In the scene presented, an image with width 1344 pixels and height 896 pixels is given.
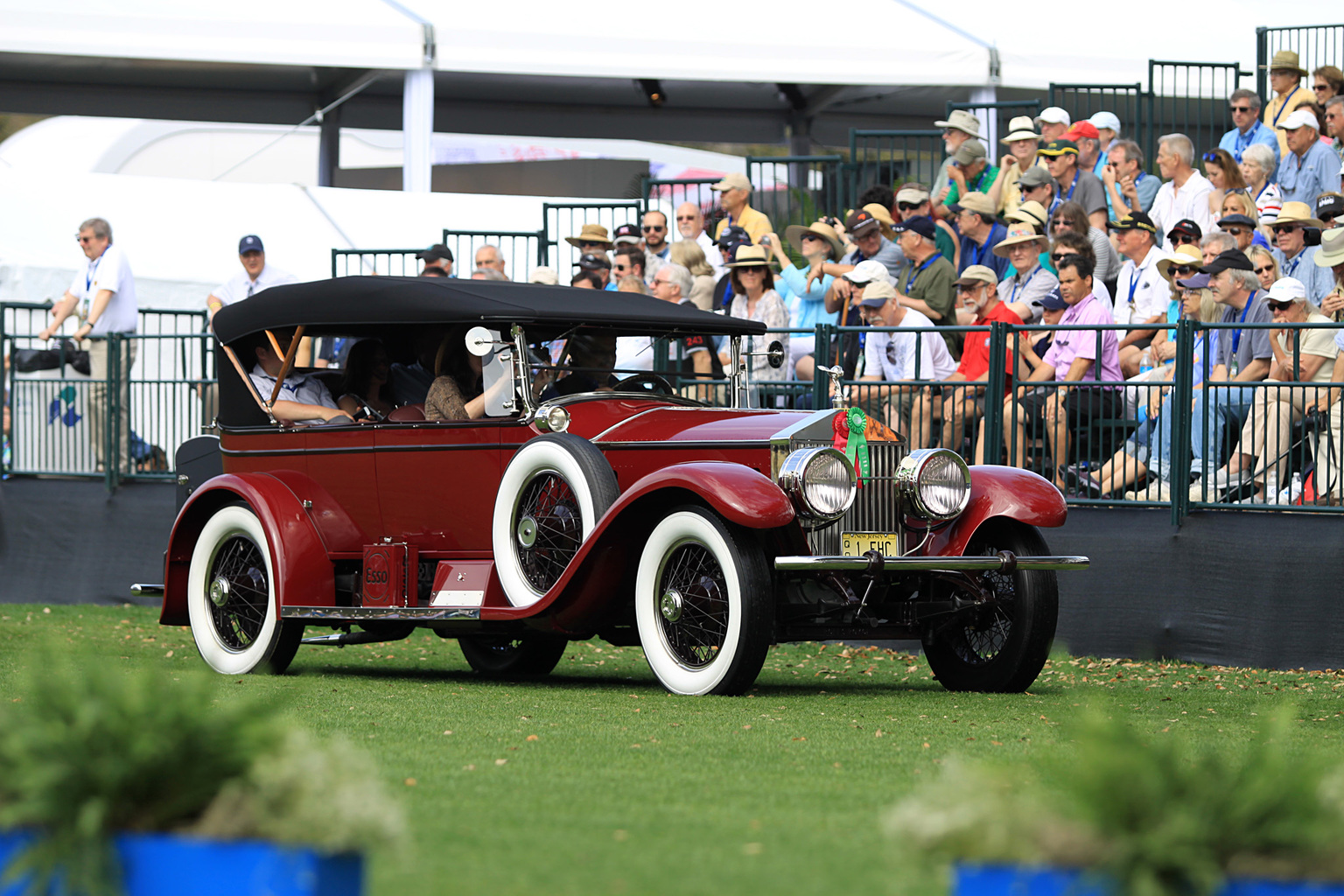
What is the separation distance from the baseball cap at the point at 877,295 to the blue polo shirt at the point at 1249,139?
4.08 m

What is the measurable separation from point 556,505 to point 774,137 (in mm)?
15537

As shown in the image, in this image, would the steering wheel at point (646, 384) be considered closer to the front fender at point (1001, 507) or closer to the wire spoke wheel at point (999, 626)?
the front fender at point (1001, 507)

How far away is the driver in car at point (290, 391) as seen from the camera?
1007 cm

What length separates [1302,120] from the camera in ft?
45.2

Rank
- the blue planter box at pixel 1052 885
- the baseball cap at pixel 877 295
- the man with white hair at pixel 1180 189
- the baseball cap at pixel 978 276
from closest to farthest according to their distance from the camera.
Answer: the blue planter box at pixel 1052 885 < the baseball cap at pixel 877 295 < the baseball cap at pixel 978 276 < the man with white hair at pixel 1180 189

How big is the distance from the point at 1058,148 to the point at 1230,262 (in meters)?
3.78

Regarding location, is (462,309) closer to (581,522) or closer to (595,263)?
(581,522)

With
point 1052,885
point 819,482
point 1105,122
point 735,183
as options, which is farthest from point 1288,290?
point 1052,885

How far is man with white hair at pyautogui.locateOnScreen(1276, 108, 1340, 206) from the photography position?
1377 centimetres

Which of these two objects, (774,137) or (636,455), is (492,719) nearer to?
(636,455)

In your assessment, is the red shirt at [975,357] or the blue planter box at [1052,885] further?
the red shirt at [975,357]

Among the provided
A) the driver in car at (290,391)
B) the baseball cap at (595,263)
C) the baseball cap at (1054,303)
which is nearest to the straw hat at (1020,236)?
the baseball cap at (1054,303)

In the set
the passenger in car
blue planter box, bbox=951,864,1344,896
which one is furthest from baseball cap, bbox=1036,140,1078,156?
blue planter box, bbox=951,864,1344,896

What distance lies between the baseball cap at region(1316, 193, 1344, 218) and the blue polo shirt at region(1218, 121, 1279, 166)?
248 cm
